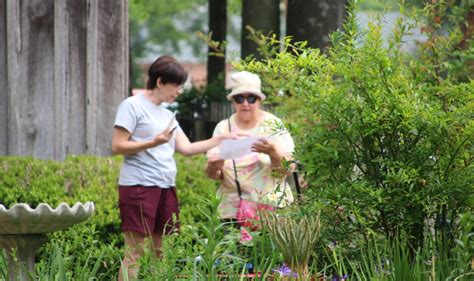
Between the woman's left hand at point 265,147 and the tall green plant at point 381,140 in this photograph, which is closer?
the tall green plant at point 381,140

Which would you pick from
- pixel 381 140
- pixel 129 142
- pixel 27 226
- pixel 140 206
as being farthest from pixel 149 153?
pixel 27 226

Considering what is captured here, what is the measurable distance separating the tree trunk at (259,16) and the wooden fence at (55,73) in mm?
5014

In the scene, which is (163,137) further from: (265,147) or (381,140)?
(381,140)

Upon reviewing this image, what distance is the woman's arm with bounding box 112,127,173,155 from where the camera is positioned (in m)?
7.15

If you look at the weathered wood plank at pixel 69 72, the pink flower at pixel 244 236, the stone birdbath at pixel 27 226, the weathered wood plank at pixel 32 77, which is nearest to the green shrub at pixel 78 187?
the weathered wood plank at pixel 69 72

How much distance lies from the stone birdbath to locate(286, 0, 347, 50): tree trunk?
686 cm

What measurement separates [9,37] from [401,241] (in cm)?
499

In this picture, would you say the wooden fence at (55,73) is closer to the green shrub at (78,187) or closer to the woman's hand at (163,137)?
the green shrub at (78,187)

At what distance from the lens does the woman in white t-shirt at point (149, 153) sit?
7.25 metres

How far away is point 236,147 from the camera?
7.20 metres

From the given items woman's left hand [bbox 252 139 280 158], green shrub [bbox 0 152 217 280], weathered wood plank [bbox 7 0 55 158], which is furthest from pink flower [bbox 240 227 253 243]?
weathered wood plank [bbox 7 0 55 158]

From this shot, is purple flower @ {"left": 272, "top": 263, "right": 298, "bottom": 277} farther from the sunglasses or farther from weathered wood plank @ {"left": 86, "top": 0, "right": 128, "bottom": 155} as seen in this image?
weathered wood plank @ {"left": 86, "top": 0, "right": 128, "bottom": 155}

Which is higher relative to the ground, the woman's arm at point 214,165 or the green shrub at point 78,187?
the woman's arm at point 214,165

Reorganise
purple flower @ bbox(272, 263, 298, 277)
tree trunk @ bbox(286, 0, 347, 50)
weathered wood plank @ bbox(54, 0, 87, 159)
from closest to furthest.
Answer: purple flower @ bbox(272, 263, 298, 277)
weathered wood plank @ bbox(54, 0, 87, 159)
tree trunk @ bbox(286, 0, 347, 50)
